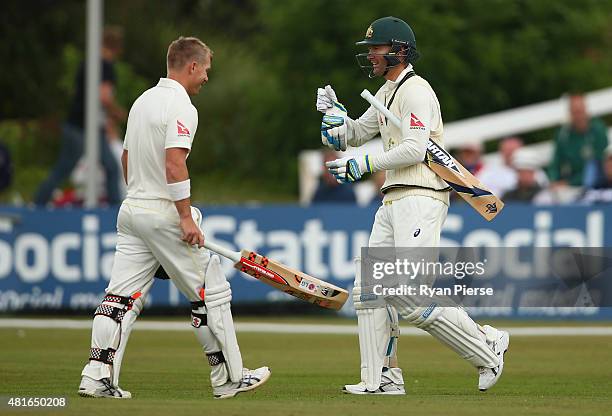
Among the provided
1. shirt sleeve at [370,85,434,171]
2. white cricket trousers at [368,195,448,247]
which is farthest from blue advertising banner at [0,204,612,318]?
shirt sleeve at [370,85,434,171]

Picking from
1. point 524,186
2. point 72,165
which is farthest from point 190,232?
point 72,165

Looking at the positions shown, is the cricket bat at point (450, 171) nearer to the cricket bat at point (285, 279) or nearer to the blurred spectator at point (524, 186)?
the cricket bat at point (285, 279)

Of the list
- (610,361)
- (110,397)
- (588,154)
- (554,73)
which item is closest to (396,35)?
(110,397)

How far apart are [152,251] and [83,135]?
9052 mm

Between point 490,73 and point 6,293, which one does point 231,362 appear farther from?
point 490,73

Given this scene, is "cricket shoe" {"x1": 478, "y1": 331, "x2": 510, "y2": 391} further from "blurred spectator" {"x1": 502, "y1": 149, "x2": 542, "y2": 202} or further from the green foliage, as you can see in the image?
the green foliage

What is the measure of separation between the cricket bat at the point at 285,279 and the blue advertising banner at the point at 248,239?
21.5 ft

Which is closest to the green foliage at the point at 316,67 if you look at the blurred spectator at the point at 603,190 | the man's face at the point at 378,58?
the blurred spectator at the point at 603,190

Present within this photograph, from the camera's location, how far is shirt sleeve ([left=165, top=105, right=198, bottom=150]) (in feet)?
28.5

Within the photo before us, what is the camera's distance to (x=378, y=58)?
9.38m

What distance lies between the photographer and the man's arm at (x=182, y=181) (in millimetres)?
8672

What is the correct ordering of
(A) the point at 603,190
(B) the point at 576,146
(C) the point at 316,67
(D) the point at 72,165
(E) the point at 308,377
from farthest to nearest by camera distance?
(C) the point at 316,67, (B) the point at 576,146, (D) the point at 72,165, (A) the point at 603,190, (E) the point at 308,377

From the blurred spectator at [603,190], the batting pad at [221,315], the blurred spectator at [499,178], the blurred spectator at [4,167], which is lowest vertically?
the batting pad at [221,315]

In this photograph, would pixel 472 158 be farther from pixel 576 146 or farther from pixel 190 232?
pixel 190 232
